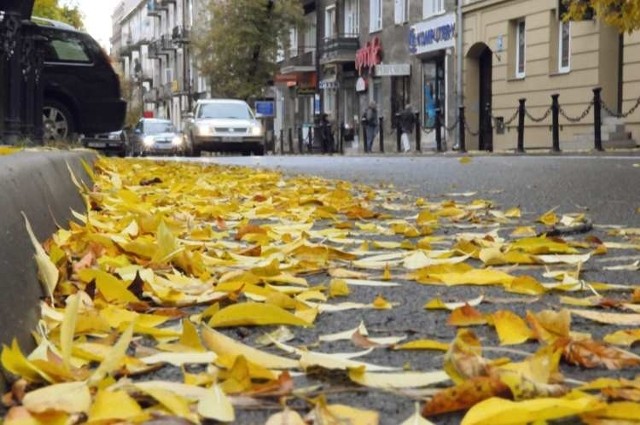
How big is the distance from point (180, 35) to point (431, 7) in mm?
44206

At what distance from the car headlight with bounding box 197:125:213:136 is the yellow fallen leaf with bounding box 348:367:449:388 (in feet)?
88.2

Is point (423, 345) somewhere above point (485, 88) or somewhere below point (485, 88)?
below

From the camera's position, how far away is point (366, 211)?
224 inches

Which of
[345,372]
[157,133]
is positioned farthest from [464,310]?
[157,133]

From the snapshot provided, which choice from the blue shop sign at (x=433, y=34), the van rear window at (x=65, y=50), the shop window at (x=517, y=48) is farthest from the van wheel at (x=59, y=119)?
the blue shop sign at (x=433, y=34)

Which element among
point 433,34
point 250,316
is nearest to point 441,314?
point 250,316

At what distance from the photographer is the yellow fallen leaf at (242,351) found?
2064 millimetres

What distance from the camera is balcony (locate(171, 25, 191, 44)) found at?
75.5m

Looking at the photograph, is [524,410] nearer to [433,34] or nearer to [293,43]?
[433,34]

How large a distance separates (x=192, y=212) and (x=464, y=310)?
10.3ft

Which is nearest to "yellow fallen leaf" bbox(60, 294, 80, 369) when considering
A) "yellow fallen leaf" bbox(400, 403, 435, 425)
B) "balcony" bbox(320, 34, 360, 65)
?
"yellow fallen leaf" bbox(400, 403, 435, 425)

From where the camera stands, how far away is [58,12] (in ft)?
133

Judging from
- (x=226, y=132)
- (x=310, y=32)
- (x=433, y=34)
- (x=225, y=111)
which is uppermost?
(x=310, y=32)

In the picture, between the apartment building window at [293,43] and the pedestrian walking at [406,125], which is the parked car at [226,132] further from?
the apartment building window at [293,43]
